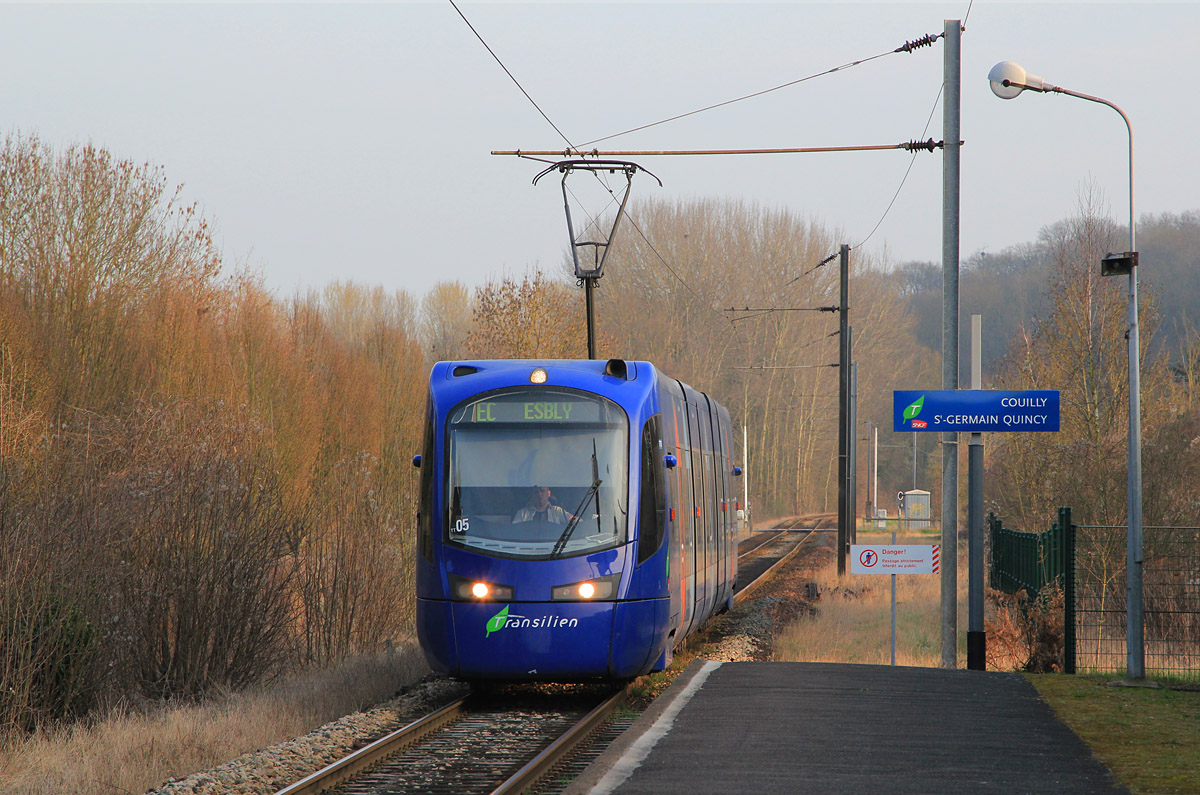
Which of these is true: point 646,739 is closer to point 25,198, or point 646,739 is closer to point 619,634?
point 619,634

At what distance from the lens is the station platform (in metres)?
7.82

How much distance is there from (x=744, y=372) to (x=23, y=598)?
61.1 metres

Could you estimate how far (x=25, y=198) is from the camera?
24.4 m

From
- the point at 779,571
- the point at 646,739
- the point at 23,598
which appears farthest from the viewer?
the point at 779,571

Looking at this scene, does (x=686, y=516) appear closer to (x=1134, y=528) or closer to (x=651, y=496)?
(x=651, y=496)

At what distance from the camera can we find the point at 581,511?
1122 centimetres

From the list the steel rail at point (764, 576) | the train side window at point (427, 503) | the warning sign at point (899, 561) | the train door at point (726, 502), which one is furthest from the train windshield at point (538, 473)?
the steel rail at point (764, 576)

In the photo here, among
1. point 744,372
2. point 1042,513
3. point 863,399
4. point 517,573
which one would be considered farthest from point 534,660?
point 863,399

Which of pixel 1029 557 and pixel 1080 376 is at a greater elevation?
pixel 1080 376

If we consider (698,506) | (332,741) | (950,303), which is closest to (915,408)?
(950,303)

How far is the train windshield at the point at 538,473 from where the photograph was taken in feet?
36.4

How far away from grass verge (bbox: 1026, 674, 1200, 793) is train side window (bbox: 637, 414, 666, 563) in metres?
3.73

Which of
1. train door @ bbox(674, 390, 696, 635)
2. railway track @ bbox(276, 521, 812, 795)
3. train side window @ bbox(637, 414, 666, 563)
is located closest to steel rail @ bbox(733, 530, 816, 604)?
train door @ bbox(674, 390, 696, 635)

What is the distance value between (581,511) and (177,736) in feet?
12.4
